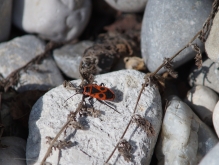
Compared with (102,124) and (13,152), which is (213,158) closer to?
(102,124)

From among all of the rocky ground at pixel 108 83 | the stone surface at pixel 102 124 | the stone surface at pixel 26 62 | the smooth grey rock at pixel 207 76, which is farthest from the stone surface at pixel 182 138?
the stone surface at pixel 26 62

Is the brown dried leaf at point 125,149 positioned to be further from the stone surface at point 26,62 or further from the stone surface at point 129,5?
the stone surface at point 129,5

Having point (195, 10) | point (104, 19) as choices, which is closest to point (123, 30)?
point (104, 19)

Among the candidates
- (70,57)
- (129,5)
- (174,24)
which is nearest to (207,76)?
(174,24)

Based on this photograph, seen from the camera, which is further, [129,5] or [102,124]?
[129,5]

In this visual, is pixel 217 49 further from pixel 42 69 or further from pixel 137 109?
pixel 42 69

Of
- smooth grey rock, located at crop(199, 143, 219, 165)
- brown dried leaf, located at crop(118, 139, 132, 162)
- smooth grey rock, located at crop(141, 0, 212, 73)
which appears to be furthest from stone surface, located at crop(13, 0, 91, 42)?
smooth grey rock, located at crop(199, 143, 219, 165)

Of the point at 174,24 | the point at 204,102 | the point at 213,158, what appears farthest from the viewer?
the point at 174,24
